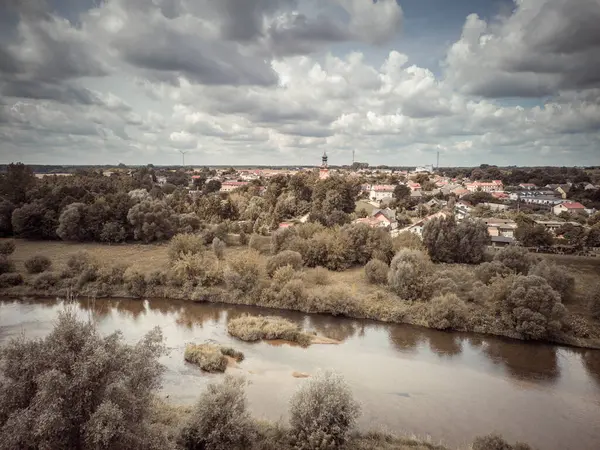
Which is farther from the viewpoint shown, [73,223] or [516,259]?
[73,223]

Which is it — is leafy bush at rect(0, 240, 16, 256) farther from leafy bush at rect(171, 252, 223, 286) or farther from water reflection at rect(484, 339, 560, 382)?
water reflection at rect(484, 339, 560, 382)

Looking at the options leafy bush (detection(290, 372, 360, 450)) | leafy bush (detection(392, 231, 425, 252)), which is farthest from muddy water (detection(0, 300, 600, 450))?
leafy bush (detection(392, 231, 425, 252))

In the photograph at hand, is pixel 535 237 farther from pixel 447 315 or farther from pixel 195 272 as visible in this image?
pixel 195 272

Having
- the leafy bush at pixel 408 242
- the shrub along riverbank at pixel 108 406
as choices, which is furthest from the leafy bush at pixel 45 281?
the leafy bush at pixel 408 242

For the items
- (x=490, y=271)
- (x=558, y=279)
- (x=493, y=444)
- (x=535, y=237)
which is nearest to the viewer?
(x=493, y=444)

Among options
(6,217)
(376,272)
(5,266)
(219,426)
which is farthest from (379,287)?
(6,217)

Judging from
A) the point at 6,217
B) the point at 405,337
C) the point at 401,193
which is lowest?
the point at 405,337

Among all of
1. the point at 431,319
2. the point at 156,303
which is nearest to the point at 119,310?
the point at 156,303

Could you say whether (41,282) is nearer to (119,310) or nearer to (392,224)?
(119,310)

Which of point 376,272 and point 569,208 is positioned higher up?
point 569,208
